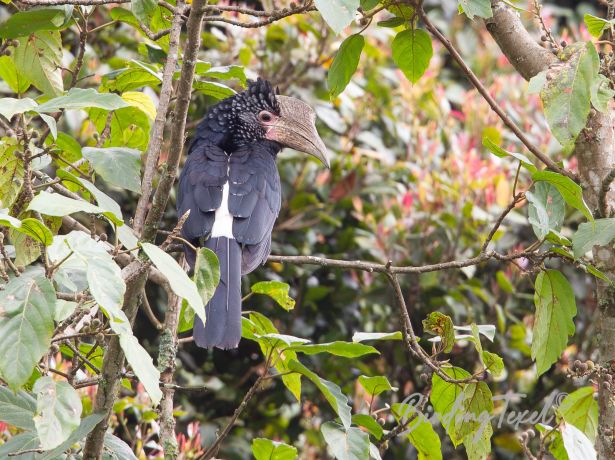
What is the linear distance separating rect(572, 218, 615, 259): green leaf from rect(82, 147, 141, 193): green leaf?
1.04 meters

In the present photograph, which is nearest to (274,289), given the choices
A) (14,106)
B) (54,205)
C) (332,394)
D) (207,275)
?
(332,394)

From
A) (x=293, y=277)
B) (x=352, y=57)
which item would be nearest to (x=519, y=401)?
(x=293, y=277)

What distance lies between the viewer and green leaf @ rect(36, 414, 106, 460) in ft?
5.67

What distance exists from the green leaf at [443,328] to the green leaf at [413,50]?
2.44 ft

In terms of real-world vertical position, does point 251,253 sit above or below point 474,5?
below

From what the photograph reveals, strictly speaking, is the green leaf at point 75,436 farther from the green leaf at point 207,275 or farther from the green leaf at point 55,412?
the green leaf at point 207,275

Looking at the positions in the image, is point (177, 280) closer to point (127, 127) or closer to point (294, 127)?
point (127, 127)

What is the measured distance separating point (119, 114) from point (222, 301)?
64 centimetres

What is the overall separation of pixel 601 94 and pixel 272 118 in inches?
82.6

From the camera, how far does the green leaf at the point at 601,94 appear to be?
199 centimetres

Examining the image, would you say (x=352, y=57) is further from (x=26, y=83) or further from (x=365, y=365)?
(x=365, y=365)

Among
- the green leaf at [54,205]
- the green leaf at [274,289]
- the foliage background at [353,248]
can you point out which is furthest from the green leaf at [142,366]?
the foliage background at [353,248]

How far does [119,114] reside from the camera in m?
2.59

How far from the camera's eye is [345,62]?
2.39m
